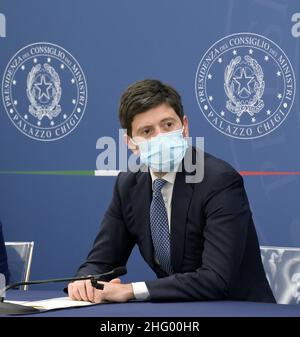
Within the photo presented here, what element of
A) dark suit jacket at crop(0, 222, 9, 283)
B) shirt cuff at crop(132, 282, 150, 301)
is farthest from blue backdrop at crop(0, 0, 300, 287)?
shirt cuff at crop(132, 282, 150, 301)

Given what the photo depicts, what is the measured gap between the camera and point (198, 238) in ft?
7.88

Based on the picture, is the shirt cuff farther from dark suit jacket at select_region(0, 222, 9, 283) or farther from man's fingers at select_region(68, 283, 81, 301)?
dark suit jacket at select_region(0, 222, 9, 283)

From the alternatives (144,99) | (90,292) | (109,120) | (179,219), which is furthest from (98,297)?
(109,120)

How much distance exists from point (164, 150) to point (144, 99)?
0.18 metres

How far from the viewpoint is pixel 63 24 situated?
3904 millimetres

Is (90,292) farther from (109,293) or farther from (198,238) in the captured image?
(198,238)

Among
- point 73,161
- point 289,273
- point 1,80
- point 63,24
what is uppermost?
point 63,24

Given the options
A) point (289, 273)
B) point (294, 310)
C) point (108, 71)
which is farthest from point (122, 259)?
point (108, 71)

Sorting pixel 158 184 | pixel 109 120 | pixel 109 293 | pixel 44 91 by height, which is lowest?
pixel 109 293

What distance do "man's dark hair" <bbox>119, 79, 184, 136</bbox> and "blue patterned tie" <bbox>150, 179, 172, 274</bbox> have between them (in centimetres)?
26

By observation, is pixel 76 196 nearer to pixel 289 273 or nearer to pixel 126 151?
pixel 126 151

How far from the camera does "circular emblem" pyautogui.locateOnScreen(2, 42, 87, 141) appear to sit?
389 cm

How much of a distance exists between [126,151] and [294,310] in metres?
1.96

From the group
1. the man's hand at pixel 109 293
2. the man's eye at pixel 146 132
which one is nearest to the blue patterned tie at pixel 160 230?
the man's eye at pixel 146 132
